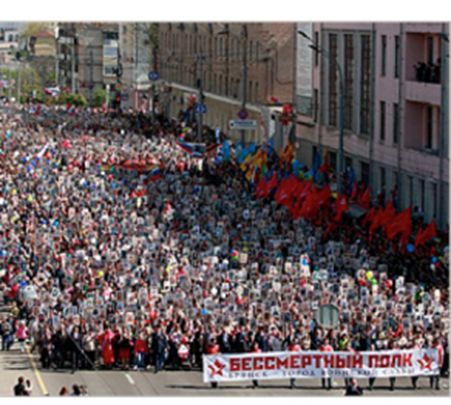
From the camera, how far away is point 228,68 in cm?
9369

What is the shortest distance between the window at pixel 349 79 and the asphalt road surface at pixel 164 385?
28.2 metres

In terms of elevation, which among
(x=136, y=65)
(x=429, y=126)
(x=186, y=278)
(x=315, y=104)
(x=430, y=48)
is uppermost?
(x=430, y=48)

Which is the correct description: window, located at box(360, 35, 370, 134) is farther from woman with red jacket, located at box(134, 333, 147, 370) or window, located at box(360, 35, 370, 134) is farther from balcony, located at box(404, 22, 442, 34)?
woman with red jacket, located at box(134, 333, 147, 370)

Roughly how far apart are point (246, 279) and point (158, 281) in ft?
6.54

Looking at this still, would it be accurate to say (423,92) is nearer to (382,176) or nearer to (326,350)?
(382,176)

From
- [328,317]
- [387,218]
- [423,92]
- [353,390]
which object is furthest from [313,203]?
[353,390]

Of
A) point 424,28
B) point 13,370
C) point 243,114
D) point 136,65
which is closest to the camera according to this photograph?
point 13,370

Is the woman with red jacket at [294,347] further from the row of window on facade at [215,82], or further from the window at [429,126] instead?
the row of window on facade at [215,82]

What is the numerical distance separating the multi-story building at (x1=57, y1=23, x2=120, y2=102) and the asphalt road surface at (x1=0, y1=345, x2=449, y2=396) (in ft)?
316

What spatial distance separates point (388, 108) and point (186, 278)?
1966cm

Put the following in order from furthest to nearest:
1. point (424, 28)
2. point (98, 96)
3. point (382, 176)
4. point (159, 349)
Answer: point (98, 96)
point (382, 176)
point (424, 28)
point (159, 349)

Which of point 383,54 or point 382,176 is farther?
point 383,54

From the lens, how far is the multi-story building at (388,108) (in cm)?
5503
